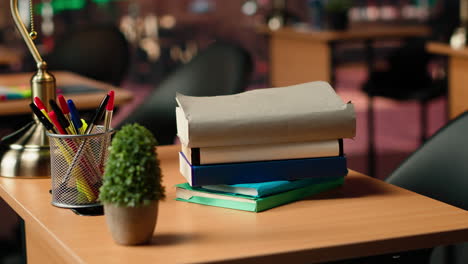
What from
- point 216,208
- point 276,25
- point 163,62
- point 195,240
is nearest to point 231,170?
point 216,208

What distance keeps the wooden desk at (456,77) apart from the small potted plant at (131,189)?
3.14 m

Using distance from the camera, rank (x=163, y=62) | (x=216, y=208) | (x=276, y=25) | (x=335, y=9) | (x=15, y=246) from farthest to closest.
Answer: (x=163, y=62) → (x=276, y=25) → (x=335, y=9) → (x=15, y=246) → (x=216, y=208)

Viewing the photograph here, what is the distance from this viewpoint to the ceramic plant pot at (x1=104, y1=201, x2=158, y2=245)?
1104mm

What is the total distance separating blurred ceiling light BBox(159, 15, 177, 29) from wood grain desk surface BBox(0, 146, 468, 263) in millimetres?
7719

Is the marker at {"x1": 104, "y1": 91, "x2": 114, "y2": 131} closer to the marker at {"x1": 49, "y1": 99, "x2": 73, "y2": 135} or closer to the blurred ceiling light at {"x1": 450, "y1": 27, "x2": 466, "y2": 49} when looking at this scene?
the marker at {"x1": 49, "y1": 99, "x2": 73, "y2": 135}

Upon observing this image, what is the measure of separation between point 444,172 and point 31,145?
85 cm

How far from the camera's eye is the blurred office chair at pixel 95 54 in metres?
4.18

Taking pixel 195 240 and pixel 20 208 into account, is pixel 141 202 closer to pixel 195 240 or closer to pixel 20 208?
pixel 195 240

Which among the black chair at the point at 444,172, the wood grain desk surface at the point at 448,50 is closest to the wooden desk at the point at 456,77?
the wood grain desk surface at the point at 448,50

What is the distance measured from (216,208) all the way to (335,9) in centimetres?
421

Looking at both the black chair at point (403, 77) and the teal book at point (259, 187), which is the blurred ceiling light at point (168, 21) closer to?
the black chair at point (403, 77)

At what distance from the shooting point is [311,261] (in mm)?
1106

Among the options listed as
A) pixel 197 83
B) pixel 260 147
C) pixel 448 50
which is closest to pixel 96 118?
pixel 260 147

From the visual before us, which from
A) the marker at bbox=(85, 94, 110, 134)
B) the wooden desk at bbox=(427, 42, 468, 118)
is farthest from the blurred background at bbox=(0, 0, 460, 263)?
the marker at bbox=(85, 94, 110, 134)
